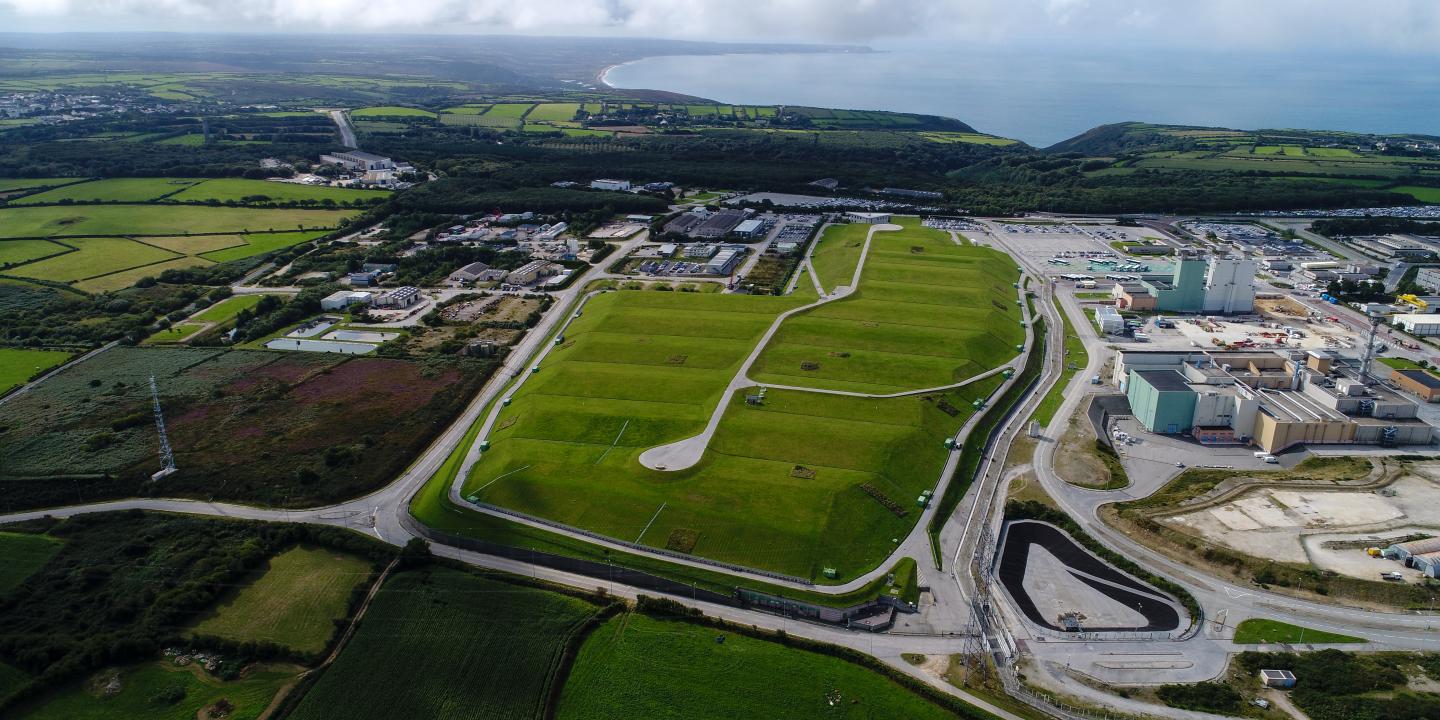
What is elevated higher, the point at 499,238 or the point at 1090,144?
the point at 1090,144

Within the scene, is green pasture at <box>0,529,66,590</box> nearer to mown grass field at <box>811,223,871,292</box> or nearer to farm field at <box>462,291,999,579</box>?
farm field at <box>462,291,999,579</box>

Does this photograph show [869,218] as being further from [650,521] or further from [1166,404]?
[650,521]

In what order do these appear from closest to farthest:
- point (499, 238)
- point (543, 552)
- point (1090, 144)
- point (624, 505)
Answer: point (543, 552) < point (624, 505) < point (499, 238) < point (1090, 144)

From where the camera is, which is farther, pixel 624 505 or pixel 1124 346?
pixel 1124 346

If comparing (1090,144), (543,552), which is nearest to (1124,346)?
(543,552)

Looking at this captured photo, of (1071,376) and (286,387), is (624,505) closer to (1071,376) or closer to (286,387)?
(286,387)

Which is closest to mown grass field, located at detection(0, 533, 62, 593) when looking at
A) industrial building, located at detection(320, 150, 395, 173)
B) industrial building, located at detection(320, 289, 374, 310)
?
industrial building, located at detection(320, 289, 374, 310)
